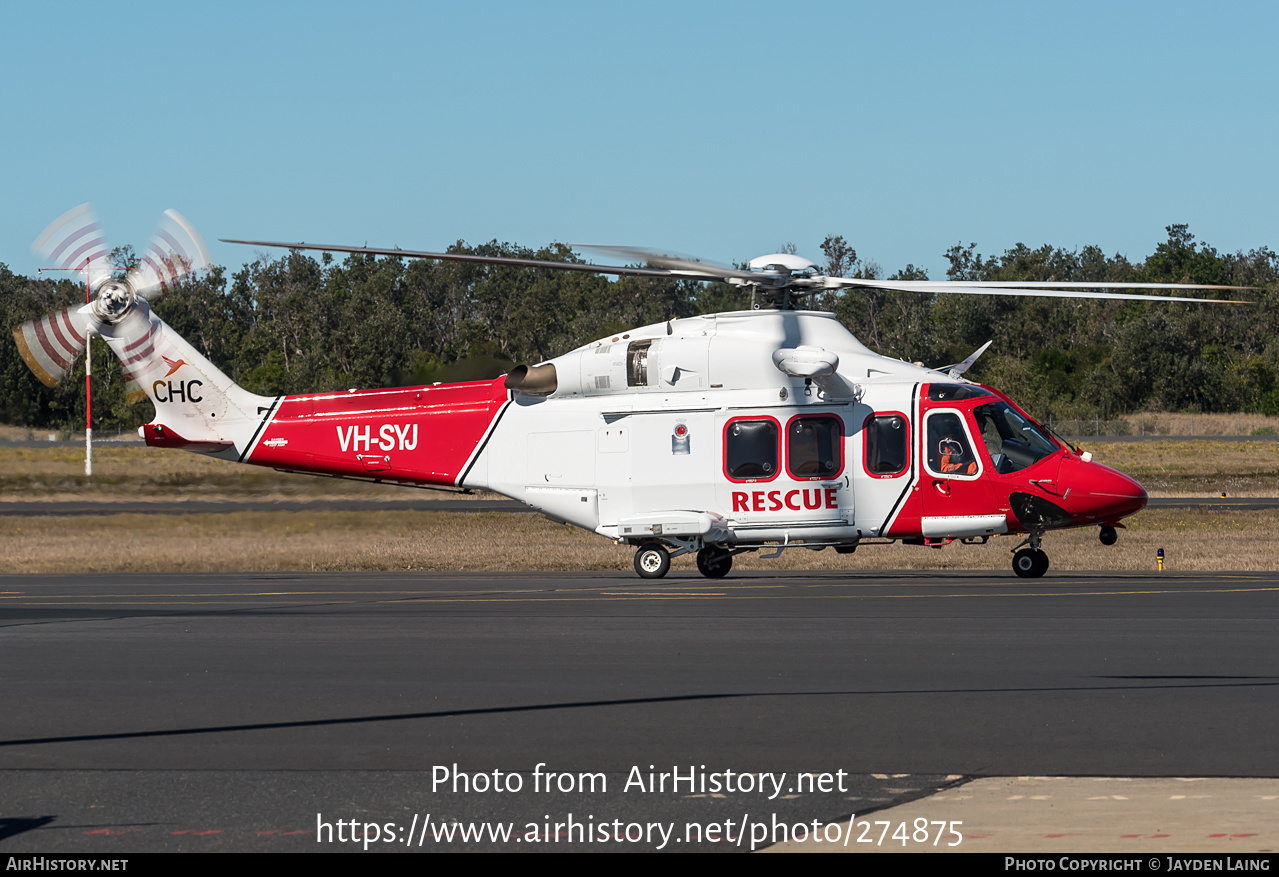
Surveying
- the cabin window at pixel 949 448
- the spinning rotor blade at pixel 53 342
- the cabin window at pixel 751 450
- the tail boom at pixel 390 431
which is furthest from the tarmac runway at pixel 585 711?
the spinning rotor blade at pixel 53 342

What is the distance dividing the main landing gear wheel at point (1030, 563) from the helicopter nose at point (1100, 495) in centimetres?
80

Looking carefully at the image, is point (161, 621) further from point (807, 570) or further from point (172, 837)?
point (807, 570)

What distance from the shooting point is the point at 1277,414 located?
76625 millimetres

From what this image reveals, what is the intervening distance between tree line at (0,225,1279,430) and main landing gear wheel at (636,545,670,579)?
25.3 meters

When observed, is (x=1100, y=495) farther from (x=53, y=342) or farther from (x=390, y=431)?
(x=53, y=342)

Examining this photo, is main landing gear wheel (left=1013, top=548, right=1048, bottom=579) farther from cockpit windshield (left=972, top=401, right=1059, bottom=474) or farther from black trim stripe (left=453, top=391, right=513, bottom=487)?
black trim stripe (left=453, top=391, right=513, bottom=487)

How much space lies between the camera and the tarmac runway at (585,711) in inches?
281

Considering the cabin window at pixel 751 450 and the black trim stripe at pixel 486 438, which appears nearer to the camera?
the cabin window at pixel 751 450

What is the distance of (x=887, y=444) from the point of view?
2158 centimetres

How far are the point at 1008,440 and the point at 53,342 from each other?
15.9 meters

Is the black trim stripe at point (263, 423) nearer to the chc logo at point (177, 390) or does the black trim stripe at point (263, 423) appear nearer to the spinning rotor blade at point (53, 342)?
the chc logo at point (177, 390)

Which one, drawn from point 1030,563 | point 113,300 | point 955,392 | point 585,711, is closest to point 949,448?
point 955,392

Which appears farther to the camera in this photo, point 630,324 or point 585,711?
point 630,324
